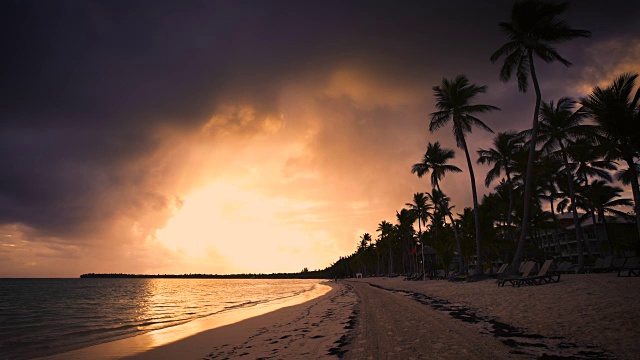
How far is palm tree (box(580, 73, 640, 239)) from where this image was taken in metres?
14.6

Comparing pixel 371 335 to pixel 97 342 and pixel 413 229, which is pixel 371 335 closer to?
pixel 97 342

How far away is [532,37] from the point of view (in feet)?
69.7

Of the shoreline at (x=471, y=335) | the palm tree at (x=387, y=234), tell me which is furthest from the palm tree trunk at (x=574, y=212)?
the palm tree at (x=387, y=234)

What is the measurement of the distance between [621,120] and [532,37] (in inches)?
361

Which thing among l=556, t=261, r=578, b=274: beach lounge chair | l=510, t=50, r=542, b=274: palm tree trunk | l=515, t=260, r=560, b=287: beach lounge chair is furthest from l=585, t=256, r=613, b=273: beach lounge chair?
l=515, t=260, r=560, b=287: beach lounge chair

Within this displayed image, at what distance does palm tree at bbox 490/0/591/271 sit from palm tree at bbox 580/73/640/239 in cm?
433

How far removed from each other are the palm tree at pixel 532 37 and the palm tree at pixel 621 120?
433 cm

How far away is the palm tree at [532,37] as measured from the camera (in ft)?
65.9

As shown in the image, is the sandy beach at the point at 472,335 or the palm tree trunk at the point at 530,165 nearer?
the sandy beach at the point at 472,335

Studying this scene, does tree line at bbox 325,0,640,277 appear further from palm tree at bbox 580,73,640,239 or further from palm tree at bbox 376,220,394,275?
palm tree at bbox 376,220,394,275

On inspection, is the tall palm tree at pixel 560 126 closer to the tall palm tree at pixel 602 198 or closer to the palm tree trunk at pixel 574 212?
the palm tree trunk at pixel 574 212

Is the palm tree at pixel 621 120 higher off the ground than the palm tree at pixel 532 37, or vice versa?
the palm tree at pixel 532 37

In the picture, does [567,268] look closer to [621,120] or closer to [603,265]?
[603,265]

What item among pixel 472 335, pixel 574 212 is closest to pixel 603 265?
pixel 574 212
